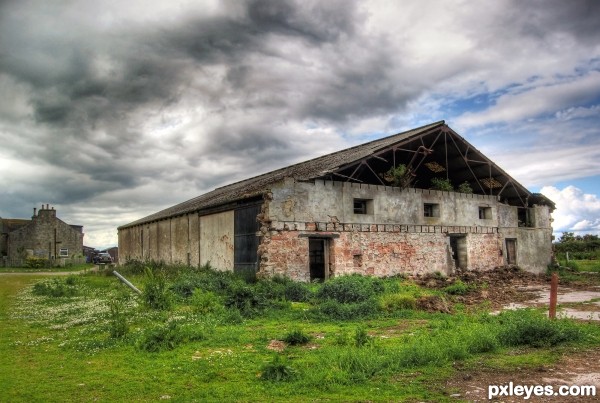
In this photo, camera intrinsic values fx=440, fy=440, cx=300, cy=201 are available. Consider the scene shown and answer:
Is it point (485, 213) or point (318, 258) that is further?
point (485, 213)

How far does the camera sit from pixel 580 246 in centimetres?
3844

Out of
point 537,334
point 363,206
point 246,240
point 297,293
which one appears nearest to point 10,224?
point 246,240

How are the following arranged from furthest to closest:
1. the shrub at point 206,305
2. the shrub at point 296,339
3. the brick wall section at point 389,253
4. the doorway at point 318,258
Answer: the brick wall section at point 389,253 → the doorway at point 318,258 → the shrub at point 206,305 → the shrub at point 296,339

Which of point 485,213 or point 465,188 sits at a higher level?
point 465,188

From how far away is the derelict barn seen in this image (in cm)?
1686

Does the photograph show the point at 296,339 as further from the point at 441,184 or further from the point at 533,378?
the point at 441,184

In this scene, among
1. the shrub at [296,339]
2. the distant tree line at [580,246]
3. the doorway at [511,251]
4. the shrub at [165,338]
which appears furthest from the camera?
the distant tree line at [580,246]

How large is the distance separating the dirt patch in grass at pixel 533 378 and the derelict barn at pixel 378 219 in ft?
35.4

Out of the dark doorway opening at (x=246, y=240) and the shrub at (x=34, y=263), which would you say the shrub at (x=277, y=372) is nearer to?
the dark doorway opening at (x=246, y=240)

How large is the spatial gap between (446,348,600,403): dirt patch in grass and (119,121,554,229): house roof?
455 inches

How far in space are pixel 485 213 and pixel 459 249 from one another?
327 centimetres

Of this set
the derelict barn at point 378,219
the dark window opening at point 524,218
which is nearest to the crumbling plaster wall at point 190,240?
the derelict barn at point 378,219

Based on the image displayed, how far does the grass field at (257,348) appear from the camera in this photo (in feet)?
17.8

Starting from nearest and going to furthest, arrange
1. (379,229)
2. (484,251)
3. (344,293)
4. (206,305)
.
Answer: (206,305)
(344,293)
(379,229)
(484,251)
